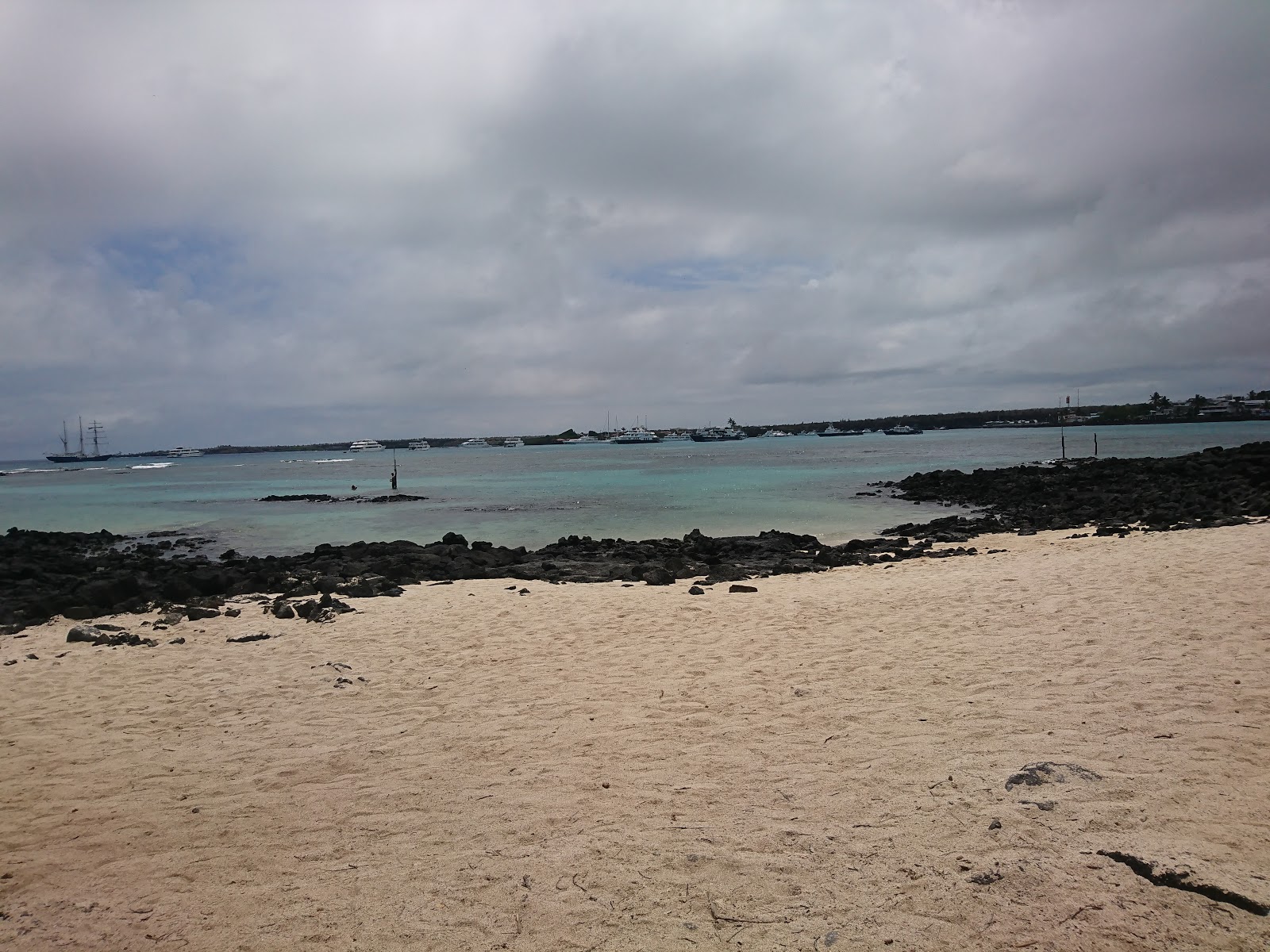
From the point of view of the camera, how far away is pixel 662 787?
183 inches

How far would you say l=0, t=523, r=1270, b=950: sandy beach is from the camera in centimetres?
330

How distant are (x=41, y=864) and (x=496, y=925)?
8.68ft

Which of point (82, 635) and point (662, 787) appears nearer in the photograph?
point (662, 787)

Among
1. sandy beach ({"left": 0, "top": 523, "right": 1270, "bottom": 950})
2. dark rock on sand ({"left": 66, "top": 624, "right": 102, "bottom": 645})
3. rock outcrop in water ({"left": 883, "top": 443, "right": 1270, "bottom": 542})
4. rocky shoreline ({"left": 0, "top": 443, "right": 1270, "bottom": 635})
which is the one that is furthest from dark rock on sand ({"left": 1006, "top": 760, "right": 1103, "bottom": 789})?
rock outcrop in water ({"left": 883, "top": 443, "right": 1270, "bottom": 542})

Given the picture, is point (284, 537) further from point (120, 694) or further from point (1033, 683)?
point (1033, 683)

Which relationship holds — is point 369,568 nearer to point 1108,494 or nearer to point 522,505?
point 522,505

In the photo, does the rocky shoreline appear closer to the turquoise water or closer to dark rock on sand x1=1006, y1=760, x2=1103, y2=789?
A: the turquoise water

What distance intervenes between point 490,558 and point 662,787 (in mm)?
12910

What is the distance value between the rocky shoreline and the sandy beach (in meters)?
3.94

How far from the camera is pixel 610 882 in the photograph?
360 cm

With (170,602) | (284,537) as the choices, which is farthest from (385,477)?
(170,602)

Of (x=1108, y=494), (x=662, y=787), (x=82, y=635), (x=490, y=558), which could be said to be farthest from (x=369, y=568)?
(x=1108, y=494)

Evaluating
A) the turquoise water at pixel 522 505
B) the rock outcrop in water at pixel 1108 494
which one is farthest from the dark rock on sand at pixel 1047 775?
the turquoise water at pixel 522 505

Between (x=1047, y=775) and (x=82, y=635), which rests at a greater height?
(x=1047, y=775)
